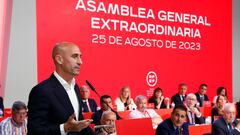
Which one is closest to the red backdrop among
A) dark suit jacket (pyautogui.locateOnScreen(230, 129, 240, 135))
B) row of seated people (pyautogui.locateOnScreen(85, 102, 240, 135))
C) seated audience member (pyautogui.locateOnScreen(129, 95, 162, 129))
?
seated audience member (pyautogui.locateOnScreen(129, 95, 162, 129))

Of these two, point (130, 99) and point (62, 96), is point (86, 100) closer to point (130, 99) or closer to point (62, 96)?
point (130, 99)

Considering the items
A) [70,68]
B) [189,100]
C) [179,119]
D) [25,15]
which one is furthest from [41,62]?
[70,68]

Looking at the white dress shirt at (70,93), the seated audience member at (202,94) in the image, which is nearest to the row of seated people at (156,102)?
the seated audience member at (202,94)

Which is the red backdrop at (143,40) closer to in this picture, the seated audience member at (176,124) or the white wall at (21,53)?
the white wall at (21,53)

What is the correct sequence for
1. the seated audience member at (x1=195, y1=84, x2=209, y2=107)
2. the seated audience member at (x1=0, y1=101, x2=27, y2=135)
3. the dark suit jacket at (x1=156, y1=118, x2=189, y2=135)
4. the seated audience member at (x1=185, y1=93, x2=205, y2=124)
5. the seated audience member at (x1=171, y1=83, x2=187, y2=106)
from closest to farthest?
the dark suit jacket at (x1=156, y1=118, x2=189, y2=135), the seated audience member at (x1=0, y1=101, x2=27, y2=135), the seated audience member at (x1=185, y1=93, x2=205, y2=124), the seated audience member at (x1=171, y1=83, x2=187, y2=106), the seated audience member at (x1=195, y1=84, x2=209, y2=107)

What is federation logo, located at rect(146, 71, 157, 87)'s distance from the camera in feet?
26.8

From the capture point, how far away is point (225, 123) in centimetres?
408

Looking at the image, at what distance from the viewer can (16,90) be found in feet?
21.9

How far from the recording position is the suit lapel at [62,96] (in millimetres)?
1938

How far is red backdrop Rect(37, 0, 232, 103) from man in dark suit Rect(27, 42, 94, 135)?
4.93 meters

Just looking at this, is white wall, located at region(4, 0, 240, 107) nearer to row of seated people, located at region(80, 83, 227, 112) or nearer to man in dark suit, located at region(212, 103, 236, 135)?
row of seated people, located at region(80, 83, 227, 112)

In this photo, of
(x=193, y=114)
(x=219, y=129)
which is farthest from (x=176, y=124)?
(x=193, y=114)

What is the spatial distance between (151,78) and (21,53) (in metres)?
2.76

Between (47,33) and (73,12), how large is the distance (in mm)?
659
